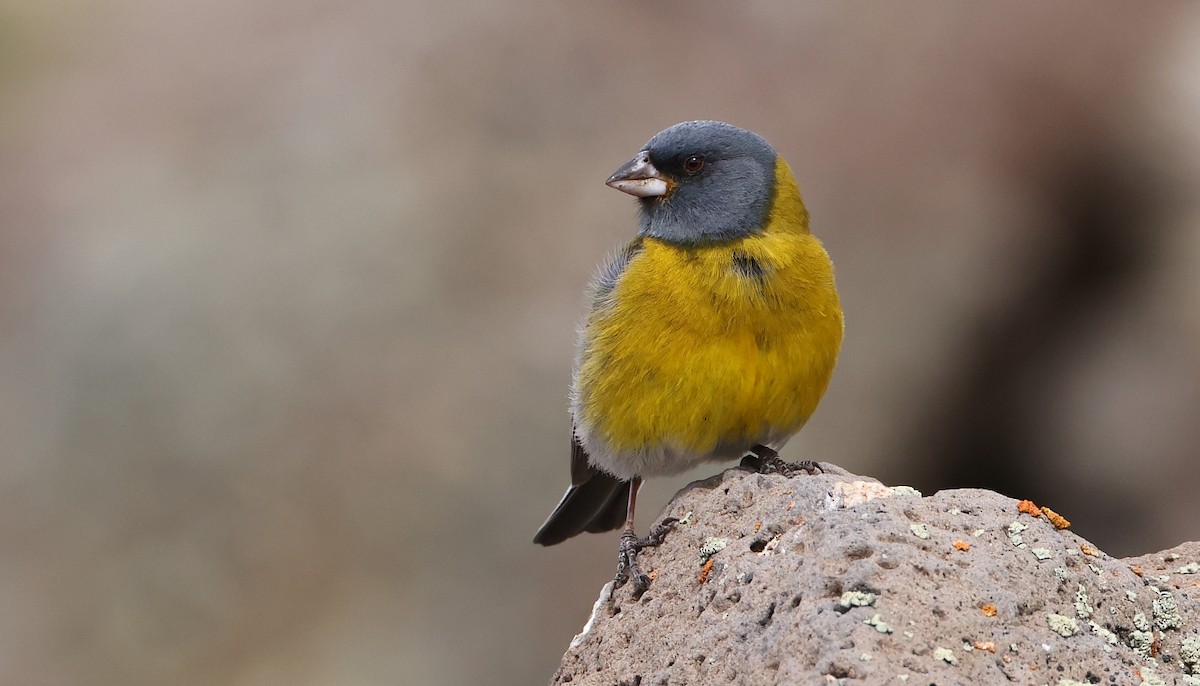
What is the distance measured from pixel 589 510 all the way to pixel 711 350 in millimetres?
1379

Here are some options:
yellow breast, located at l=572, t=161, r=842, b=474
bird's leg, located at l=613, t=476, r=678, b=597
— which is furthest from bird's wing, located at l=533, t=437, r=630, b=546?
bird's leg, located at l=613, t=476, r=678, b=597

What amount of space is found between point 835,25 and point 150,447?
500 cm

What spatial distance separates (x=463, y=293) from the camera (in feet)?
25.8

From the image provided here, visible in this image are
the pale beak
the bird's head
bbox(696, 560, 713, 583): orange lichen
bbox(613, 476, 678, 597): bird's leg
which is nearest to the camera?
bbox(696, 560, 713, 583): orange lichen

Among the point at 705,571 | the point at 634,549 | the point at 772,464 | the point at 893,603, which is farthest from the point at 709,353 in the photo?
the point at 893,603

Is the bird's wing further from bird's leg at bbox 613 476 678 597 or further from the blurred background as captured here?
the blurred background

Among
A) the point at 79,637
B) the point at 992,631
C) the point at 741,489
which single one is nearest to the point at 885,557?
the point at 992,631

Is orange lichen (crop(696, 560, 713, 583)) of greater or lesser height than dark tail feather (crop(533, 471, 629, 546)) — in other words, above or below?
below

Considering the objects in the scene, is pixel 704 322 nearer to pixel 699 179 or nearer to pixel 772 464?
pixel 772 464

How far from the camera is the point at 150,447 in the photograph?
7566 millimetres

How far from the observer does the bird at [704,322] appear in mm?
4164

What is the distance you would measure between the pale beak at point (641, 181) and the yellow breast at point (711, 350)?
12.9 inches

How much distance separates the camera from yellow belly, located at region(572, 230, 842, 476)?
416 centimetres

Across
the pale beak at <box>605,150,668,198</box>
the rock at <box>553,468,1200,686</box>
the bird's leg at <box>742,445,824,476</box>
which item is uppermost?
the pale beak at <box>605,150,668,198</box>
